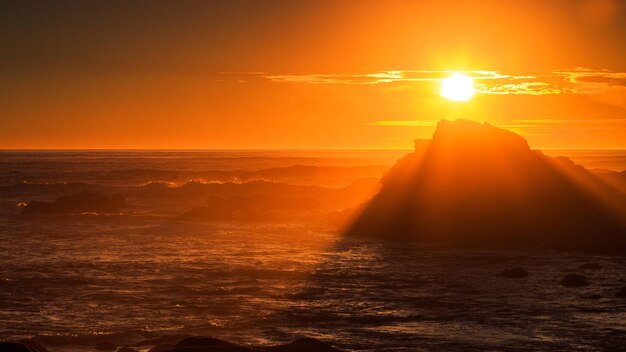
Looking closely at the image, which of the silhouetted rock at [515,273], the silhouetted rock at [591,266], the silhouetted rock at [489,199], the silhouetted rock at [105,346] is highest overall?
the silhouetted rock at [489,199]

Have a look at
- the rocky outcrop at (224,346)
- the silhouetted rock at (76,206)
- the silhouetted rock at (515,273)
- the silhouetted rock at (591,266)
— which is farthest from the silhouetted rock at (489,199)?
the silhouetted rock at (76,206)

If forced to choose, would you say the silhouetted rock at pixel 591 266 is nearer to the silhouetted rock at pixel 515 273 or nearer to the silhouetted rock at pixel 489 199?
the silhouetted rock at pixel 515 273

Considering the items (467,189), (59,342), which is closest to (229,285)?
(59,342)

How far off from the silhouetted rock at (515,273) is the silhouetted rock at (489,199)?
33.0ft

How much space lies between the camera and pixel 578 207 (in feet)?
153

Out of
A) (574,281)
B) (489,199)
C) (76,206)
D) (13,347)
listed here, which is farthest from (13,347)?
(76,206)

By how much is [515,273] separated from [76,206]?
163ft

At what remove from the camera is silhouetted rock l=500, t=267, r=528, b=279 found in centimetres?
3372

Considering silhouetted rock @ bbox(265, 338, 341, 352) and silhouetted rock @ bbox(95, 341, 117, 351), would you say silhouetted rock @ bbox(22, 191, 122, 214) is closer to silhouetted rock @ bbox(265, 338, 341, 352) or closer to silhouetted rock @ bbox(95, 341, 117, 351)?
silhouetted rock @ bbox(95, 341, 117, 351)

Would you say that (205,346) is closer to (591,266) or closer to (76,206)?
(591,266)

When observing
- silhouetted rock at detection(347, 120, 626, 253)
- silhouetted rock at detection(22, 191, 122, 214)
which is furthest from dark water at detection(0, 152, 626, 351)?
silhouetted rock at detection(22, 191, 122, 214)

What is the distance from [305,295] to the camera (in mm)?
30219

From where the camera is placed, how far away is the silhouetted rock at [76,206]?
7131 cm

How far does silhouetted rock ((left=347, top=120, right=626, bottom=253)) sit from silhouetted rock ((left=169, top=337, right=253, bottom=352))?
30325 mm
